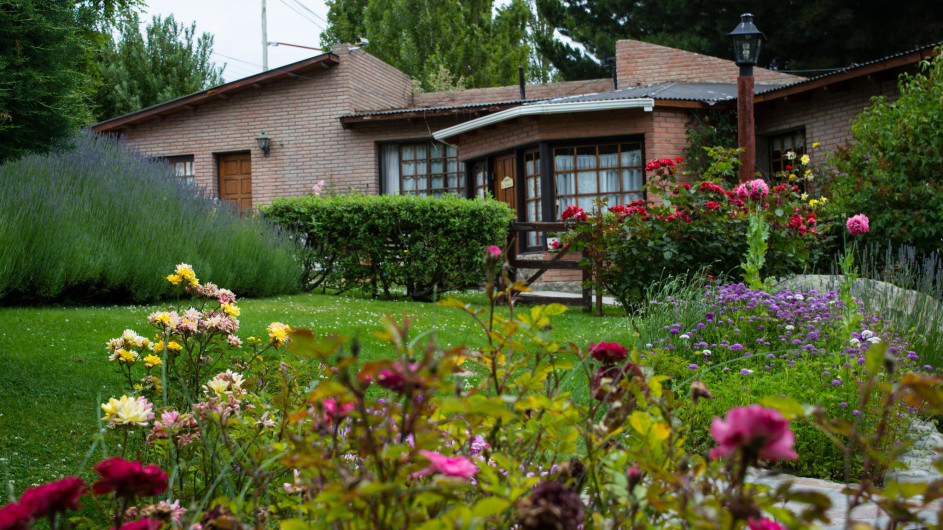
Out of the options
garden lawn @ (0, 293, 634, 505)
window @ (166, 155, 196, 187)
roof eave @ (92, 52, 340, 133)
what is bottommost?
garden lawn @ (0, 293, 634, 505)

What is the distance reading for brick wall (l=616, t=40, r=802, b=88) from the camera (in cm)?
1514

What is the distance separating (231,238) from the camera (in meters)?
8.19

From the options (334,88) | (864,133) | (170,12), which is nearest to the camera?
(864,133)

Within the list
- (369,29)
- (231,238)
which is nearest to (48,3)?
(231,238)

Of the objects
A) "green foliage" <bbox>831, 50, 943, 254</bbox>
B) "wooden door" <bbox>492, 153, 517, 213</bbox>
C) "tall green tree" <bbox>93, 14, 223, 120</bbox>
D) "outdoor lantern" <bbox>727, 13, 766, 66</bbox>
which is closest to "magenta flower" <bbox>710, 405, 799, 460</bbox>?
"green foliage" <bbox>831, 50, 943, 254</bbox>

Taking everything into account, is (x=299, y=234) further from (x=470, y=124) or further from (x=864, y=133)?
(x=864, y=133)

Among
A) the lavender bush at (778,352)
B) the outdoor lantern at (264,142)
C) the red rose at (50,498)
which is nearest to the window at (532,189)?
the outdoor lantern at (264,142)

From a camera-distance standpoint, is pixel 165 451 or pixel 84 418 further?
pixel 84 418

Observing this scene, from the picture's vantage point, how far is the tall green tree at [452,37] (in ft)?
84.1

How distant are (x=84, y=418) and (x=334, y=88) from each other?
42.9 feet

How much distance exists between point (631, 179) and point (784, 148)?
300cm

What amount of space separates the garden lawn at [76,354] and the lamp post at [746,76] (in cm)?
231

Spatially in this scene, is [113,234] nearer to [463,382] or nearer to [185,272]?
[463,382]

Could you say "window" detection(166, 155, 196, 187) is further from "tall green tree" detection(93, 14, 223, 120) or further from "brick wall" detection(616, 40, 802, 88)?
"brick wall" detection(616, 40, 802, 88)
